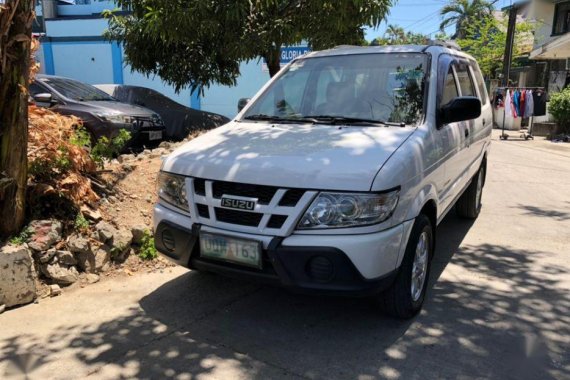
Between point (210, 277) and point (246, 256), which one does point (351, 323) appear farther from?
point (210, 277)

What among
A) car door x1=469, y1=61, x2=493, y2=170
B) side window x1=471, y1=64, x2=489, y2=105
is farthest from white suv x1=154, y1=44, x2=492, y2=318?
side window x1=471, y1=64, x2=489, y2=105

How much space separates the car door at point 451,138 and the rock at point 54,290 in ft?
10.5

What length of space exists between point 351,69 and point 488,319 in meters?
2.27

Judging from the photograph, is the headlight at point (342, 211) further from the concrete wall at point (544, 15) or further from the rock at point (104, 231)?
the concrete wall at point (544, 15)

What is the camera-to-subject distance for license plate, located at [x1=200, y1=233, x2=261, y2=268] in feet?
10.2

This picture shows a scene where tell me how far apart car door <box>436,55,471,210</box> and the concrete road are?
2.49ft

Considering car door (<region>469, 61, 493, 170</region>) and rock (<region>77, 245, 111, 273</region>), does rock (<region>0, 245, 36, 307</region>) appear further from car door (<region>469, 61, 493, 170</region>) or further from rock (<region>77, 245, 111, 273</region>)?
car door (<region>469, 61, 493, 170</region>)

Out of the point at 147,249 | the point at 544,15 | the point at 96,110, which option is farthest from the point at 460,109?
the point at 544,15

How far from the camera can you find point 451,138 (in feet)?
14.2

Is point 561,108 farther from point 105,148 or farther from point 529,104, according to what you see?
point 105,148

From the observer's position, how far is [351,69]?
440 centimetres

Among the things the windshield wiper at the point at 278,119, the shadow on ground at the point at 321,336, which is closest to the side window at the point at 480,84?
the shadow on ground at the point at 321,336

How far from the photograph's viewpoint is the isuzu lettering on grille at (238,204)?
3.14 m

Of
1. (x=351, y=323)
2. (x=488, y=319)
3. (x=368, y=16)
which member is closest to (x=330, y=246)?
(x=351, y=323)
